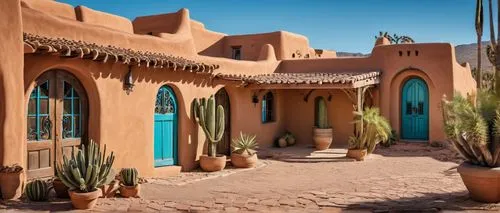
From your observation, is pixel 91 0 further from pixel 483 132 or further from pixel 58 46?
pixel 483 132

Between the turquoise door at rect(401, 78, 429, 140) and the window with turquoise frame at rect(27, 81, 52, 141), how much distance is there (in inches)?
546

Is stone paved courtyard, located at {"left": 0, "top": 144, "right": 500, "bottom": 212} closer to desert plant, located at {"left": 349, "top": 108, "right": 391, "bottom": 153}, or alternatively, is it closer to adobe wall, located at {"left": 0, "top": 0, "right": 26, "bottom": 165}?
desert plant, located at {"left": 349, "top": 108, "right": 391, "bottom": 153}

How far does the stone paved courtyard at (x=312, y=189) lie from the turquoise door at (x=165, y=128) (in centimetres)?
74

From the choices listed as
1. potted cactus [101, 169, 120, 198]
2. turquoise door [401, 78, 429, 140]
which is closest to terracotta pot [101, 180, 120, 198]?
potted cactus [101, 169, 120, 198]

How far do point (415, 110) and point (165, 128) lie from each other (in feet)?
35.1

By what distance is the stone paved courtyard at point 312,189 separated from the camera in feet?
28.0

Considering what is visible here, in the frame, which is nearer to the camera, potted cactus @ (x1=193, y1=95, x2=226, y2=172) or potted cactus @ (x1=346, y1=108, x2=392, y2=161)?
potted cactus @ (x1=193, y1=95, x2=226, y2=172)

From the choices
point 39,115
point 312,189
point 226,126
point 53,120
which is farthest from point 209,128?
point 39,115

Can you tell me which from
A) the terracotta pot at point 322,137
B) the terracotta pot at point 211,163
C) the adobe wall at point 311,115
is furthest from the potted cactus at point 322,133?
the terracotta pot at point 211,163

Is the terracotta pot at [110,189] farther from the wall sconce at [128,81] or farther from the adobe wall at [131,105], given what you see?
the wall sconce at [128,81]

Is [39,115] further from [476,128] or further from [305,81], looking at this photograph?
[305,81]

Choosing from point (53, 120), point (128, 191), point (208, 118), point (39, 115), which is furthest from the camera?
point (208, 118)

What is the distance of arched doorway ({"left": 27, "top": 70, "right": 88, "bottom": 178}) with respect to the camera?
9297mm

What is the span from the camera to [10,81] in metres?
8.28
